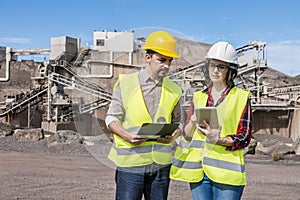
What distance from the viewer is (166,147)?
3.77 meters

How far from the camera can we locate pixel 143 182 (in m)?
3.85

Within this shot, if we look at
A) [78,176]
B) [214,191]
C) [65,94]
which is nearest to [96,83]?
[214,191]

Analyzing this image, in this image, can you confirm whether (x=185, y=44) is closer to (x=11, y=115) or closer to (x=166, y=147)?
(x=166, y=147)

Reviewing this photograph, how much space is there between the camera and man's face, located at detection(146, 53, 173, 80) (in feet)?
12.1

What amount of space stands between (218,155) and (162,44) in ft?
3.05

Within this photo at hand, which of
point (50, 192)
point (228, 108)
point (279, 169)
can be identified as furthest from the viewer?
point (279, 169)

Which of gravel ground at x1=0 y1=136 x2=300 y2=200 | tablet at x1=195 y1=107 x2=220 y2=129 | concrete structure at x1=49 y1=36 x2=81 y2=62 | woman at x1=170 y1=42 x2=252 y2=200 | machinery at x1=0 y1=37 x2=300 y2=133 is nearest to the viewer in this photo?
tablet at x1=195 y1=107 x2=220 y2=129

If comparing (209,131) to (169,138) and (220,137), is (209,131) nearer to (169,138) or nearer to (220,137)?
(220,137)

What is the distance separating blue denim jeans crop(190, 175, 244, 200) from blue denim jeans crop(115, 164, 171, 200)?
0.24 meters

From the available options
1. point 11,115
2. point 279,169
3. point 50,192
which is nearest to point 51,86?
point 11,115

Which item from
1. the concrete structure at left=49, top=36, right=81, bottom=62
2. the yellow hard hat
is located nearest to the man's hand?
the yellow hard hat

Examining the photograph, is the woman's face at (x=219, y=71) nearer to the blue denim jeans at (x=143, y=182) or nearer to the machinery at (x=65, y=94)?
the blue denim jeans at (x=143, y=182)

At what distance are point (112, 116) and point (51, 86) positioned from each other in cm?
2632

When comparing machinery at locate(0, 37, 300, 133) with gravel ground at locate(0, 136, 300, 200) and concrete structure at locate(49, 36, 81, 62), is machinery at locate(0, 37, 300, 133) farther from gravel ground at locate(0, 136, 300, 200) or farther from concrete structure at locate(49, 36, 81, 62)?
concrete structure at locate(49, 36, 81, 62)
